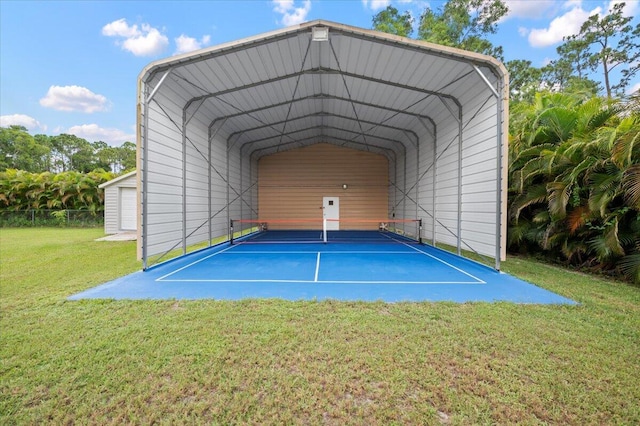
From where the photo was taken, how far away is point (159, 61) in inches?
195

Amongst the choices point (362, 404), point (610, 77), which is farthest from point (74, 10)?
point (610, 77)

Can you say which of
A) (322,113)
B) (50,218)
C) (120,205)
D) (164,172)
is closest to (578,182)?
(322,113)

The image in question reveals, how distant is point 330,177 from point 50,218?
14.7 metres

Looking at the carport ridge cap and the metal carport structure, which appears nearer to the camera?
the carport ridge cap

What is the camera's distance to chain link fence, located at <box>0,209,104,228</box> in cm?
1420

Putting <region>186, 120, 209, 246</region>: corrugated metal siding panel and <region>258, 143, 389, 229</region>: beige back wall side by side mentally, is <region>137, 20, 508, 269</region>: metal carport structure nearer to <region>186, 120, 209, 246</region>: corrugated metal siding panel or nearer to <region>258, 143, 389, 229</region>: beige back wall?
<region>186, 120, 209, 246</region>: corrugated metal siding panel

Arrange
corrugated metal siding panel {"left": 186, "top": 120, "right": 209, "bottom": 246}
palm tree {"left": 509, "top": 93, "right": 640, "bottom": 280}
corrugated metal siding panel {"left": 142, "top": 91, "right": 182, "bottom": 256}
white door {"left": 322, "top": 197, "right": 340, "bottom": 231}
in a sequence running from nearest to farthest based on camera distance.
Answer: palm tree {"left": 509, "top": 93, "right": 640, "bottom": 280}, corrugated metal siding panel {"left": 142, "top": 91, "right": 182, "bottom": 256}, corrugated metal siding panel {"left": 186, "top": 120, "right": 209, "bottom": 246}, white door {"left": 322, "top": 197, "right": 340, "bottom": 231}

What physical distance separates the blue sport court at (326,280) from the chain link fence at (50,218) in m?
11.5

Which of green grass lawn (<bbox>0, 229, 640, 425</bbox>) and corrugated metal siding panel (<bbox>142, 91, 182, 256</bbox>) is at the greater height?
corrugated metal siding panel (<bbox>142, 91, 182, 256</bbox>)

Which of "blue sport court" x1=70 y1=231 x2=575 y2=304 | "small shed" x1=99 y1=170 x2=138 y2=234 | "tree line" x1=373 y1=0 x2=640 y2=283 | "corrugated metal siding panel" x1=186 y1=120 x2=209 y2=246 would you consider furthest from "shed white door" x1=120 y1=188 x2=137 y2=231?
"tree line" x1=373 y1=0 x2=640 y2=283

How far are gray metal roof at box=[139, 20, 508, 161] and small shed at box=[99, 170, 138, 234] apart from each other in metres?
5.65

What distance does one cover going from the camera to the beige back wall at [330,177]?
13703 mm

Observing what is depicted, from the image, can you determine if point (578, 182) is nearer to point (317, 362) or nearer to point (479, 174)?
point (479, 174)

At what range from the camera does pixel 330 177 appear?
13.7 metres
